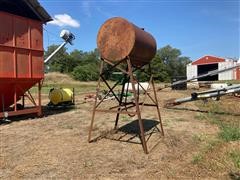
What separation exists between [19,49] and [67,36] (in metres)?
6.63

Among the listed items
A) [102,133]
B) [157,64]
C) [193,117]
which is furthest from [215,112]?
[157,64]

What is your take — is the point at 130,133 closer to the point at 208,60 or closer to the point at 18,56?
the point at 18,56

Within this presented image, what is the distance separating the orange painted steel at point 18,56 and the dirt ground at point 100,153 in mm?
1671

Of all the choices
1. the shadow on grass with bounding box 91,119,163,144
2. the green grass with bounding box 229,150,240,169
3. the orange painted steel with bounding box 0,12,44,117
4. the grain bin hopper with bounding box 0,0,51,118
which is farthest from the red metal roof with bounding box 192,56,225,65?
the green grass with bounding box 229,150,240,169

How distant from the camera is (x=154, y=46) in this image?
9781 mm

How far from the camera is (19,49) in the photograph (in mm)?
12688

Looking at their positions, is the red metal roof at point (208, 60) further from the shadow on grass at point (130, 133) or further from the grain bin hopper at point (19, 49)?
the shadow on grass at point (130, 133)

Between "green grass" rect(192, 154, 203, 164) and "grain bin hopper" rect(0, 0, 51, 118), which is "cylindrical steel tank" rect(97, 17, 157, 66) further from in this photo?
"grain bin hopper" rect(0, 0, 51, 118)

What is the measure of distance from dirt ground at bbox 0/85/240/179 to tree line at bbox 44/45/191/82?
23449mm

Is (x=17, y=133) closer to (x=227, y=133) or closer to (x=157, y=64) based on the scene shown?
(x=227, y=133)

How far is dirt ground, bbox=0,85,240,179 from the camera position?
6.32m

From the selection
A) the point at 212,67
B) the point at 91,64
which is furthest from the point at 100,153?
the point at 91,64

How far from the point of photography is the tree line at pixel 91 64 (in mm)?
59875

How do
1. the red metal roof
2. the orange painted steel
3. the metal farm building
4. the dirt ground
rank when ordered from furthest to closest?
the red metal roof, the metal farm building, the orange painted steel, the dirt ground
